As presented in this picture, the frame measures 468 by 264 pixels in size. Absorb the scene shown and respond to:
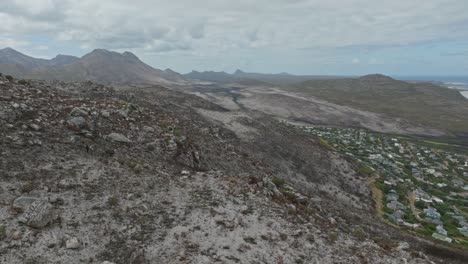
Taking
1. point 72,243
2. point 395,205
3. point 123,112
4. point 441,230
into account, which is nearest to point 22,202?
point 72,243

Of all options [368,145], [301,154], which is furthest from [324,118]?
[301,154]

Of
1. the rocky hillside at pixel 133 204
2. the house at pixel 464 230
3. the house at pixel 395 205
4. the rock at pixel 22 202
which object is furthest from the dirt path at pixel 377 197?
the rock at pixel 22 202

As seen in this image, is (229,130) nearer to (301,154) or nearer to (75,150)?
(301,154)

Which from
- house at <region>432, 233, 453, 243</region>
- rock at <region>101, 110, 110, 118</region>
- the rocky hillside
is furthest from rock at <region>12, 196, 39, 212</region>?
house at <region>432, 233, 453, 243</region>

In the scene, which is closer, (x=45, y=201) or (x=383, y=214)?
(x=45, y=201)

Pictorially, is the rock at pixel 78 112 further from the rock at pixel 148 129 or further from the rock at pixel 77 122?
the rock at pixel 148 129

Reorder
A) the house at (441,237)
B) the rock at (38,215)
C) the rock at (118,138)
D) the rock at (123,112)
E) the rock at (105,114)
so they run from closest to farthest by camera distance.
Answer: the rock at (38,215)
the rock at (118,138)
the rock at (105,114)
the rock at (123,112)
the house at (441,237)
